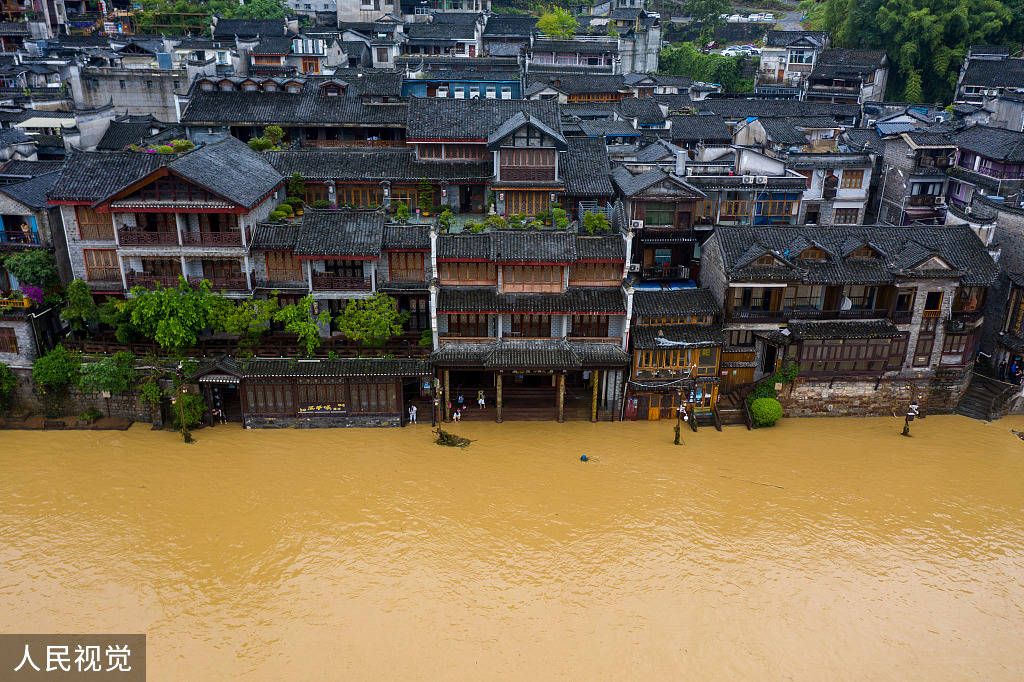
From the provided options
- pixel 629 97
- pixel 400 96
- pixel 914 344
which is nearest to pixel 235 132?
pixel 400 96

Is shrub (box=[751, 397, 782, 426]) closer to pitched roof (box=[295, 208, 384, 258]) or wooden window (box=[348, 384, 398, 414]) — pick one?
wooden window (box=[348, 384, 398, 414])

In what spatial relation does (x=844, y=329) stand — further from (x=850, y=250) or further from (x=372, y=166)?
(x=372, y=166)

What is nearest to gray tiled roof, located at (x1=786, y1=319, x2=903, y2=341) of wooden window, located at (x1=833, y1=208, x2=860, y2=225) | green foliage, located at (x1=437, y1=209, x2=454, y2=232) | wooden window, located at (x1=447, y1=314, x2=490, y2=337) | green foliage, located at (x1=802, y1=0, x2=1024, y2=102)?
wooden window, located at (x1=833, y1=208, x2=860, y2=225)

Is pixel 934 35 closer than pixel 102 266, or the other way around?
pixel 102 266

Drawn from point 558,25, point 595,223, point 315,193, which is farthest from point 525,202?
point 558,25

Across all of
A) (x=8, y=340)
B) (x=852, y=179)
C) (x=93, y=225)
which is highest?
(x=852, y=179)

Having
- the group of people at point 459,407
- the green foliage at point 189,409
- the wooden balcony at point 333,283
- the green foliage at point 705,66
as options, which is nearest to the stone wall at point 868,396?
the group of people at point 459,407

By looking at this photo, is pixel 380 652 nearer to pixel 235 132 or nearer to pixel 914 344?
pixel 914 344

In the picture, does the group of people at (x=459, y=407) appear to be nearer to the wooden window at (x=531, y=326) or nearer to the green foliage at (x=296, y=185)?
the wooden window at (x=531, y=326)
